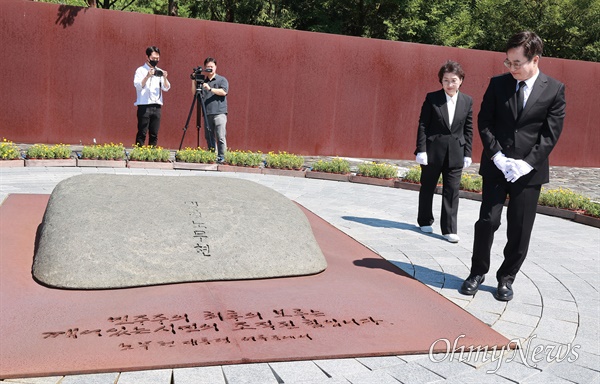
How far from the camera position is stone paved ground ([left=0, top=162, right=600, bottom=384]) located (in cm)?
397

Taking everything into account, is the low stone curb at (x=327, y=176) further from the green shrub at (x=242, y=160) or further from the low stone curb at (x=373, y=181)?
the green shrub at (x=242, y=160)

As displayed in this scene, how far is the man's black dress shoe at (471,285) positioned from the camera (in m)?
5.71

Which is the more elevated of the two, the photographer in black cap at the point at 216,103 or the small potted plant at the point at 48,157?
the photographer in black cap at the point at 216,103

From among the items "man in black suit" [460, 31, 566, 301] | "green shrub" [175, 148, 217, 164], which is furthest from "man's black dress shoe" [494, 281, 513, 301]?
"green shrub" [175, 148, 217, 164]

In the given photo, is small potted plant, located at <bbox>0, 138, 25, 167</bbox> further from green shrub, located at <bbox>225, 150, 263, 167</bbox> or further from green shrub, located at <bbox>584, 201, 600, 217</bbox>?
green shrub, located at <bbox>584, 201, 600, 217</bbox>

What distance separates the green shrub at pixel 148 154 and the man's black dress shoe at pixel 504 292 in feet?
23.8

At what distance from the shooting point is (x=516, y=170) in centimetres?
538

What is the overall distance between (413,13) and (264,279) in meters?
21.1

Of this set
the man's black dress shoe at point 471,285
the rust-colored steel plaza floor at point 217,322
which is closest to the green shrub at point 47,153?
the rust-colored steel plaza floor at point 217,322

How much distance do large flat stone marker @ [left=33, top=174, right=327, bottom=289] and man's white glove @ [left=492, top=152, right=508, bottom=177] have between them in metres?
1.60

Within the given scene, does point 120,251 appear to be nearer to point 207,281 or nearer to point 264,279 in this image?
point 207,281

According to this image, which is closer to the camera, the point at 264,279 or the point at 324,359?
the point at 324,359

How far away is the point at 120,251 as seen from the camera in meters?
5.29

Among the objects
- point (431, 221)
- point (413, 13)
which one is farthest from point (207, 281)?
point (413, 13)
